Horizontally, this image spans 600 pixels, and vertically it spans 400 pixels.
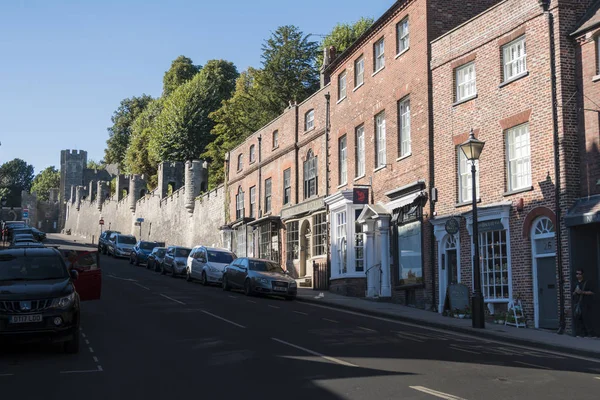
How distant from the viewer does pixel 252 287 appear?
1080 inches

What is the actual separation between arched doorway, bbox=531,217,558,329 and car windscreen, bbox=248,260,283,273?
11.4m

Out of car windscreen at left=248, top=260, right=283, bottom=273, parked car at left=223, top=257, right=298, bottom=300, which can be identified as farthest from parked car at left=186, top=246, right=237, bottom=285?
car windscreen at left=248, top=260, right=283, bottom=273

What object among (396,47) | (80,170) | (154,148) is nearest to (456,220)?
(396,47)

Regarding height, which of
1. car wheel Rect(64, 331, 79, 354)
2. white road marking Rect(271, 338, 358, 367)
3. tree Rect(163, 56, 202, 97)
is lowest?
white road marking Rect(271, 338, 358, 367)

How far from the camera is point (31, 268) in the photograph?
14109 mm

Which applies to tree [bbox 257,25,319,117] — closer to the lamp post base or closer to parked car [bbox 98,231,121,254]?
parked car [bbox 98,231,121,254]

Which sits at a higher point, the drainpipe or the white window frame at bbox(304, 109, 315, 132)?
the white window frame at bbox(304, 109, 315, 132)

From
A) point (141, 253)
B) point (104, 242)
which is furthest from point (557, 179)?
point (104, 242)

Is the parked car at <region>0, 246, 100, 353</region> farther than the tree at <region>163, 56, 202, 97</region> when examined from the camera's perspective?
No

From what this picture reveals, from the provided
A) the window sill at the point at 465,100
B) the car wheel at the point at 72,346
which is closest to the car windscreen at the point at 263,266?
the window sill at the point at 465,100

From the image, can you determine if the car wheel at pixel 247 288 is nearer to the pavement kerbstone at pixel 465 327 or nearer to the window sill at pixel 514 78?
the pavement kerbstone at pixel 465 327

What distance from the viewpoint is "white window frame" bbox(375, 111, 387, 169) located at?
28234 mm

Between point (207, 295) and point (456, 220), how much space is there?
9444 millimetres

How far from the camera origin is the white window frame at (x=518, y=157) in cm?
2027
